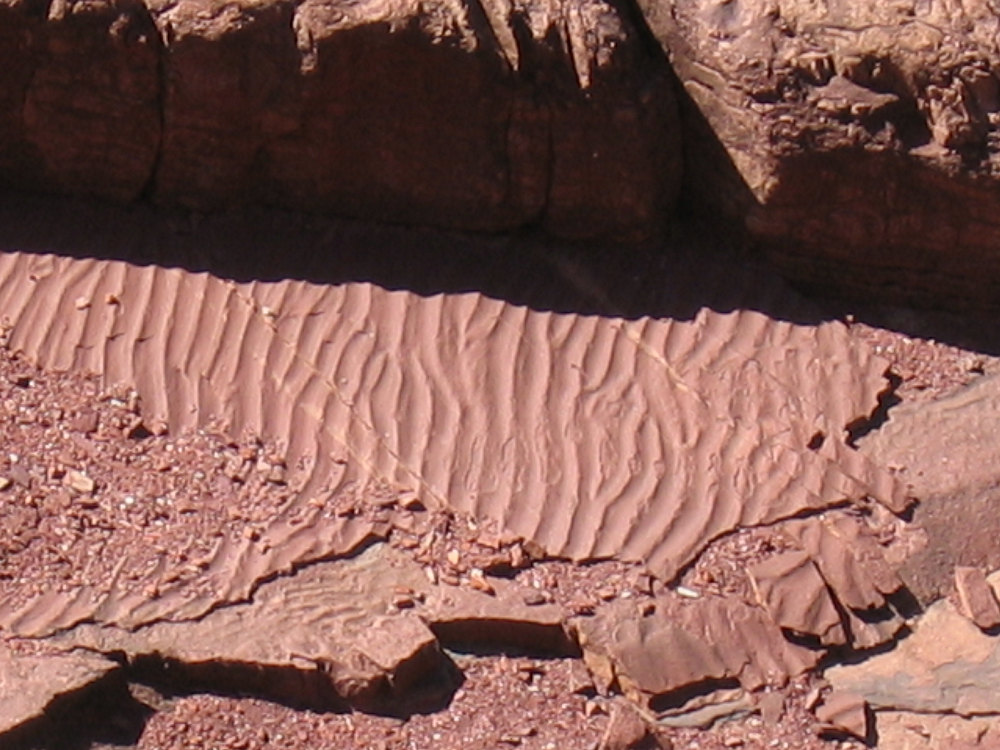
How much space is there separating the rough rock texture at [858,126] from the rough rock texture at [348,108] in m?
0.29

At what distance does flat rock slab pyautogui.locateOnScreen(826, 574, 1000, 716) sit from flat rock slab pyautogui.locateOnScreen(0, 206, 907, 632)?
2.10 feet

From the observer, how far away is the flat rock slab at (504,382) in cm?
626

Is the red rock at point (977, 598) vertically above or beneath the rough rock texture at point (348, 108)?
beneath

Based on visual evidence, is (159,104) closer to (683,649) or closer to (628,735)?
(683,649)

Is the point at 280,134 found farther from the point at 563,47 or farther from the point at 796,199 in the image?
the point at 796,199

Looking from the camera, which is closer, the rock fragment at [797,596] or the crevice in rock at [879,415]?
the rock fragment at [797,596]

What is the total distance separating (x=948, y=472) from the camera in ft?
21.6

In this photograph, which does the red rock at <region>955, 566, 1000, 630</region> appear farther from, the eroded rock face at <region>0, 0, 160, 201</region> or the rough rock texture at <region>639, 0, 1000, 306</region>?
the eroded rock face at <region>0, 0, 160, 201</region>

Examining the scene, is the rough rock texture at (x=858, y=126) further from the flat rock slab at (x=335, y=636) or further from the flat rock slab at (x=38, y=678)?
the flat rock slab at (x=38, y=678)

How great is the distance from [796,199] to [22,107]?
3107 millimetres

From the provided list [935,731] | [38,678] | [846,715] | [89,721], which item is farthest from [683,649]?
[38,678]

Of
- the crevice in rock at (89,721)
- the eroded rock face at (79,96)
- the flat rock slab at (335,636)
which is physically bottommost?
the crevice in rock at (89,721)

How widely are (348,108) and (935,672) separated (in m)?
3.11

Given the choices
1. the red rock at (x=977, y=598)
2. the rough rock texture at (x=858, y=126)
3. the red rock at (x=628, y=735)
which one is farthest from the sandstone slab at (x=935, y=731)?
the rough rock texture at (x=858, y=126)
